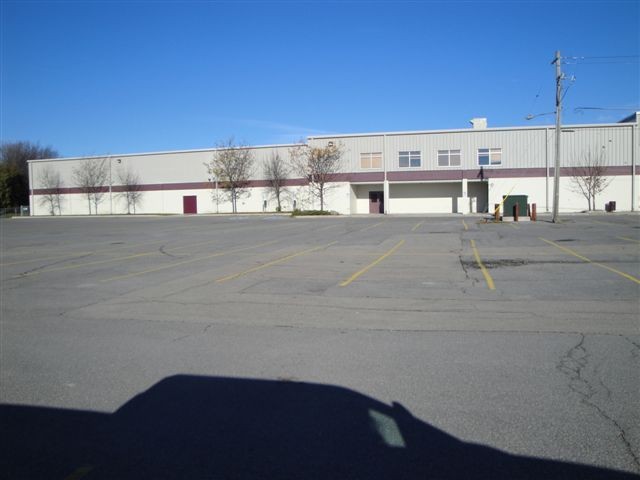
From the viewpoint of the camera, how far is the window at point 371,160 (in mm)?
54625

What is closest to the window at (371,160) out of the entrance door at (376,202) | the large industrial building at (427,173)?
the large industrial building at (427,173)

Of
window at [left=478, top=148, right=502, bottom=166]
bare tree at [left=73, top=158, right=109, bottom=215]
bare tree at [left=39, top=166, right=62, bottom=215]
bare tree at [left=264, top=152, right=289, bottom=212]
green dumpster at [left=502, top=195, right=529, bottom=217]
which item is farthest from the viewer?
bare tree at [left=39, top=166, right=62, bottom=215]

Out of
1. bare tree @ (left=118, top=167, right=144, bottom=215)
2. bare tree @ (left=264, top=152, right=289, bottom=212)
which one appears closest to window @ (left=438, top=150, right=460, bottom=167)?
bare tree @ (left=264, top=152, right=289, bottom=212)

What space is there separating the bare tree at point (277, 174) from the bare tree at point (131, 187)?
58.9 ft

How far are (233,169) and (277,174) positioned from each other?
5140mm

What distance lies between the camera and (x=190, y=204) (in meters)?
63.8

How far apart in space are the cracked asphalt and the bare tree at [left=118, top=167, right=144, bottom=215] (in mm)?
53376

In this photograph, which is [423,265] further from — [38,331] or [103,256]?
[103,256]

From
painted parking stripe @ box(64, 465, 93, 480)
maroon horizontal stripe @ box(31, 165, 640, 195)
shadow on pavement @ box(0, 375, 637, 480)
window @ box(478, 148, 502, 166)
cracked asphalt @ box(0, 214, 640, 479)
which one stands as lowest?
painted parking stripe @ box(64, 465, 93, 480)

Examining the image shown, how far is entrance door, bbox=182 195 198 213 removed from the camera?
6347cm

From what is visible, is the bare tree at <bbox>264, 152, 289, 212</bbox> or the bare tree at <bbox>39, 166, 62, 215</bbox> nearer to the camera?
the bare tree at <bbox>264, 152, 289, 212</bbox>

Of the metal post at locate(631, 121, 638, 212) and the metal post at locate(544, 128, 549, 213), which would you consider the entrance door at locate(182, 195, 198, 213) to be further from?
the metal post at locate(631, 121, 638, 212)

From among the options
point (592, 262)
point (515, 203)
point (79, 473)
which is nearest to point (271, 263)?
point (592, 262)

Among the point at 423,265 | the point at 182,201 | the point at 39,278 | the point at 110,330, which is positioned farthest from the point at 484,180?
the point at 110,330
